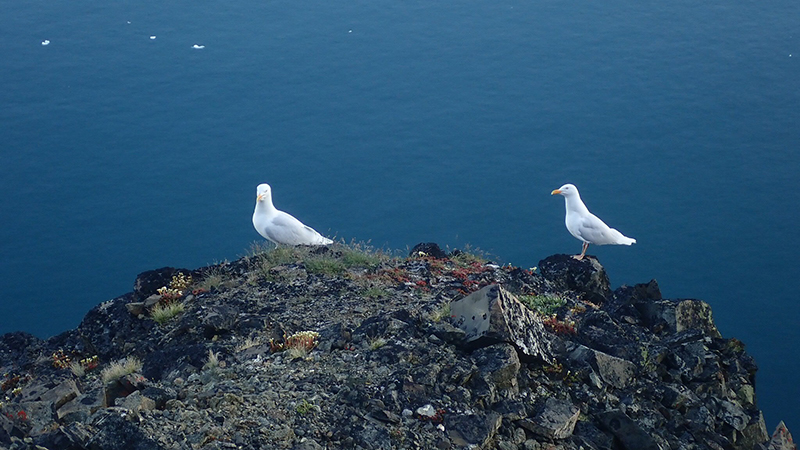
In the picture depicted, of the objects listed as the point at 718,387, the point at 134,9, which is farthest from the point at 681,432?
the point at 134,9

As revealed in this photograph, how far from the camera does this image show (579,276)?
12398mm

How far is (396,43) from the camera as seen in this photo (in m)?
33.5

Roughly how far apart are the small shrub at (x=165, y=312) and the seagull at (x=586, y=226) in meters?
7.23

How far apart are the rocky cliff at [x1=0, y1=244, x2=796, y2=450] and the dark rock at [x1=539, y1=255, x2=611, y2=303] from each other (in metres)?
0.03

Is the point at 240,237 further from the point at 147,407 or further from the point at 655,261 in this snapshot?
the point at 147,407

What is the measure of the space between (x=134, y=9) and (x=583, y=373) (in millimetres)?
32868

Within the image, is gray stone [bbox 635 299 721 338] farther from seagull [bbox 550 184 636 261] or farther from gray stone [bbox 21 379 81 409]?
gray stone [bbox 21 379 81 409]

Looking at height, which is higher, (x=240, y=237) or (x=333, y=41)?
(x=333, y=41)

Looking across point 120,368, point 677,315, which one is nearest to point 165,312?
point 120,368

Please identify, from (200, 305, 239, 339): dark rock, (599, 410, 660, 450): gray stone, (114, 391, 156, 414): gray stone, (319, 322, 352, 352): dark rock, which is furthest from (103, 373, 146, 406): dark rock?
(599, 410, 660, 450): gray stone

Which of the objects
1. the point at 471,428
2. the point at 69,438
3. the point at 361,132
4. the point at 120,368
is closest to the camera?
the point at 69,438

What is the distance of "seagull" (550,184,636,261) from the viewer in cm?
1505

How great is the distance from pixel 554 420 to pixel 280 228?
24.8ft

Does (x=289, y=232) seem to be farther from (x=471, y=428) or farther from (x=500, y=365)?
(x=471, y=428)
